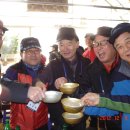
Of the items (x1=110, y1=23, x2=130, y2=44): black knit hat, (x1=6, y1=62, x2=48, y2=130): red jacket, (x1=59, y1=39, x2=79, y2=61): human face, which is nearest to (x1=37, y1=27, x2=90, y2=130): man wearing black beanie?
(x1=59, y1=39, x2=79, y2=61): human face

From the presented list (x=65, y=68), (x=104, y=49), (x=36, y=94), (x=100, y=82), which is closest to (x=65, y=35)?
(x=65, y=68)

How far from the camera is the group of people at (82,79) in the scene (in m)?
2.09

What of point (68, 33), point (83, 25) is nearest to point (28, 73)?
point (68, 33)

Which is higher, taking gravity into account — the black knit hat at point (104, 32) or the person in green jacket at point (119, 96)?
the black knit hat at point (104, 32)

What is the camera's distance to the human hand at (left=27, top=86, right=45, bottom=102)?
187 cm

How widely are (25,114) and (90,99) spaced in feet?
3.63

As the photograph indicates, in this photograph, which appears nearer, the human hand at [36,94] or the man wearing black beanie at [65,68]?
the human hand at [36,94]

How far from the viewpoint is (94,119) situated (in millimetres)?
2705

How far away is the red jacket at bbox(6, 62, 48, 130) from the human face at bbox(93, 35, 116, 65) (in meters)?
0.83

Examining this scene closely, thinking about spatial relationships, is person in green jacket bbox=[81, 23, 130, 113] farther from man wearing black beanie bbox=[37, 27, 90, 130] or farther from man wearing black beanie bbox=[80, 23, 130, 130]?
man wearing black beanie bbox=[37, 27, 90, 130]

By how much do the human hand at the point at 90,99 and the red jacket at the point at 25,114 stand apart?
1.01m

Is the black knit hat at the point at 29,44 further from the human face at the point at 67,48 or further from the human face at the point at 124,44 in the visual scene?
the human face at the point at 124,44

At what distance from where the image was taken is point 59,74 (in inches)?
108

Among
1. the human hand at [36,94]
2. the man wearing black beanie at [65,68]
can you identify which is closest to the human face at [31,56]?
the man wearing black beanie at [65,68]
